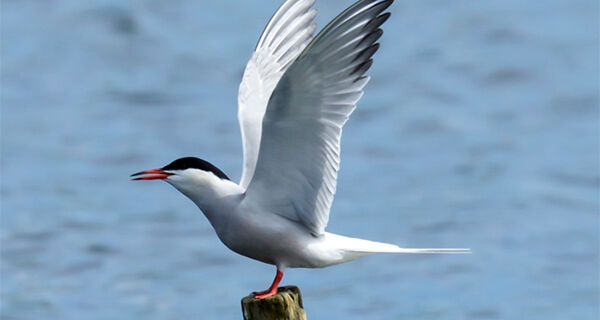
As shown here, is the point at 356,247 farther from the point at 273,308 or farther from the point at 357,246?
the point at 273,308

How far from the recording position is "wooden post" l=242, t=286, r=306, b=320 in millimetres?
6203

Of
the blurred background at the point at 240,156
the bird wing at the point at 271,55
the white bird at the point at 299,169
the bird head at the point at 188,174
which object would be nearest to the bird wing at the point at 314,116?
the white bird at the point at 299,169

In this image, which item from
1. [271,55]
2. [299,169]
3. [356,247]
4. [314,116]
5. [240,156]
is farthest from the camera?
[240,156]

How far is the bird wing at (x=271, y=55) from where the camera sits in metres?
7.40

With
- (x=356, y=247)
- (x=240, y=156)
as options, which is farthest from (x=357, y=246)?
(x=240, y=156)

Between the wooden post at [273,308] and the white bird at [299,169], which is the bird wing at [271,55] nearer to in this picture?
the white bird at [299,169]

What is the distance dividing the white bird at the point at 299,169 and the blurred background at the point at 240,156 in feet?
26.7

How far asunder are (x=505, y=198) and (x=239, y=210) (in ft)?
39.5

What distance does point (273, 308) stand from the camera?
6.21 meters

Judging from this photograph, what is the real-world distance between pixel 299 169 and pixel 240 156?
12007mm

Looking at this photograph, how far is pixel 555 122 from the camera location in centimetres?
2095

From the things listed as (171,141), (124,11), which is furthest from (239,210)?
(124,11)

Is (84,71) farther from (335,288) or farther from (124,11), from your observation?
(335,288)

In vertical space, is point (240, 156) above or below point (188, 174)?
above
